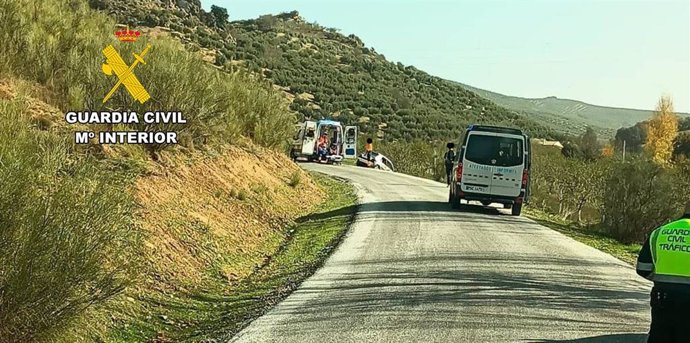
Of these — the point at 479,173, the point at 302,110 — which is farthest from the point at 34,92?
the point at 302,110

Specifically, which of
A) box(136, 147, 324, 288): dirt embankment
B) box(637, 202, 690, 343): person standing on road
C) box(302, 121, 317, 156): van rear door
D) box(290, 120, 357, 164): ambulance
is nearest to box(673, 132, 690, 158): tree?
box(290, 120, 357, 164): ambulance

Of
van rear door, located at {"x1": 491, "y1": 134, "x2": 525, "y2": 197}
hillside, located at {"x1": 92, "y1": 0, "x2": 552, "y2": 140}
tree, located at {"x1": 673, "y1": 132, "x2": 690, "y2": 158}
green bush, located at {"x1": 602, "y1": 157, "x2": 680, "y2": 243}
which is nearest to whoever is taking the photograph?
van rear door, located at {"x1": 491, "y1": 134, "x2": 525, "y2": 197}

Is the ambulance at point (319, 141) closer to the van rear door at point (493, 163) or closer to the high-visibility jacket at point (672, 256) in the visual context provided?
the van rear door at point (493, 163)

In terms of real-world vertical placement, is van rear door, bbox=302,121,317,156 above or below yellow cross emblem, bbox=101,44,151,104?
below

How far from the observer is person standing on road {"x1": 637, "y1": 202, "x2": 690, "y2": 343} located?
5.92m

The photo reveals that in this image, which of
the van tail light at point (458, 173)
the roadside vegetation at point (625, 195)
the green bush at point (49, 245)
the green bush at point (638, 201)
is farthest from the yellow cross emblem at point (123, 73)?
the green bush at point (638, 201)

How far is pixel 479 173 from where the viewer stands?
20297 millimetres

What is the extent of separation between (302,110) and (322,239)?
45.4 metres

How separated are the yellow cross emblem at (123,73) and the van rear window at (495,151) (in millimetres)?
9706

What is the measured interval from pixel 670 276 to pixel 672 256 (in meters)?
0.17

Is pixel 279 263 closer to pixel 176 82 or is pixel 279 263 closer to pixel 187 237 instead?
pixel 187 237

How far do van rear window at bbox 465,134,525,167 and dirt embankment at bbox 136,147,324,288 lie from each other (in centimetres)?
494

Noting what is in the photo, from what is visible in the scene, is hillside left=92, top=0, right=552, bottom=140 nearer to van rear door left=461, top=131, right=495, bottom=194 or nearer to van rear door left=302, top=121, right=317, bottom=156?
van rear door left=302, top=121, right=317, bottom=156

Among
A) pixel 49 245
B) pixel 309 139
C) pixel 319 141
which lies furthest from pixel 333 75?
pixel 49 245
